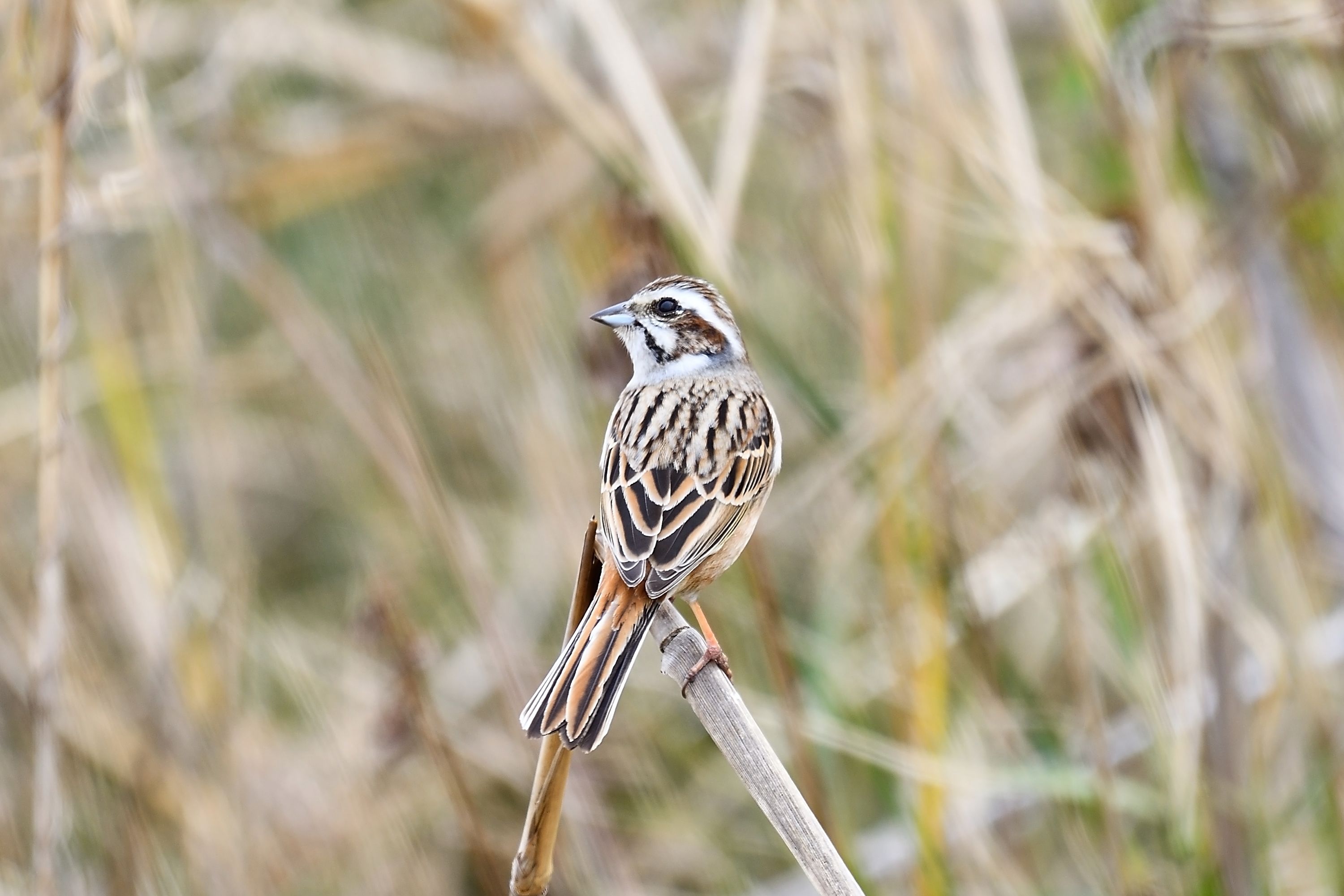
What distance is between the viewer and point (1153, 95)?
11.0 feet

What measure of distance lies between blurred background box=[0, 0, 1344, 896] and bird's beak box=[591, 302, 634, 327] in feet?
0.19

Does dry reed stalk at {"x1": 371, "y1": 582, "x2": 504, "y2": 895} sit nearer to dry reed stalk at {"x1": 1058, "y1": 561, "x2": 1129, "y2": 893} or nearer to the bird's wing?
the bird's wing

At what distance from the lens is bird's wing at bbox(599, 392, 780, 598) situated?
227cm

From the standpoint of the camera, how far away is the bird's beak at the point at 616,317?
8.98ft

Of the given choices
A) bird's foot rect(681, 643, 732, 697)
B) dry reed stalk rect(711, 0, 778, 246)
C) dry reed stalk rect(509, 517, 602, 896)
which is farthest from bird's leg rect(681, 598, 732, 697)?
dry reed stalk rect(711, 0, 778, 246)

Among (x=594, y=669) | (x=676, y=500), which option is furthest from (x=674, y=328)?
(x=594, y=669)

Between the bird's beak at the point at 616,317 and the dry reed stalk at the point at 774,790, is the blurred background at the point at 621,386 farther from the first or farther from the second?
the dry reed stalk at the point at 774,790

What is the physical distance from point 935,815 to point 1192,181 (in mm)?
1691

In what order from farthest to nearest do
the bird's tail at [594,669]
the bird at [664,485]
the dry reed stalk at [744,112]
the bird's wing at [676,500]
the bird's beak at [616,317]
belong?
the dry reed stalk at [744,112] → the bird's beak at [616,317] → the bird's wing at [676,500] → the bird at [664,485] → the bird's tail at [594,669]

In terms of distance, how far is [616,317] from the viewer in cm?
276

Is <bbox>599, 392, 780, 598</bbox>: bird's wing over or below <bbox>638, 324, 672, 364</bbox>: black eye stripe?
below

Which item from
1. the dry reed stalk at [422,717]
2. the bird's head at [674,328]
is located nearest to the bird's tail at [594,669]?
the dry reed stalk at [422,717]

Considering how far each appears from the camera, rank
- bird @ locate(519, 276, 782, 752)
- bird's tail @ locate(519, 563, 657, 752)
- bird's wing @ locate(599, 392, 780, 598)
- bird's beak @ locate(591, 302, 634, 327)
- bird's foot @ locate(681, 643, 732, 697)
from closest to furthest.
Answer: bird's tail @ locate(519, 563, 657, 752)
bird @ locate(519, 276, 782, 752)
bird's foot @ locate(681, 643, 732, 697)
bird's wing @ locate(599, 392, 780, 598)
bird's beak @ locate(591, 302, 634, 327)

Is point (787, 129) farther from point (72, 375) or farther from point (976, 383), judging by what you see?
point (72, 375)
